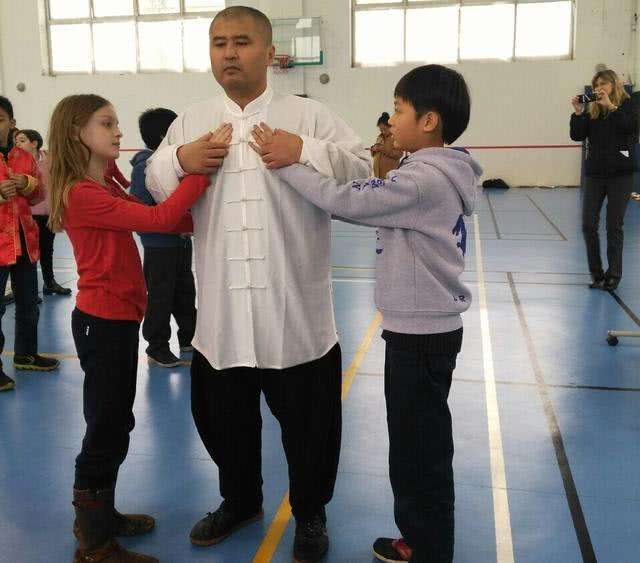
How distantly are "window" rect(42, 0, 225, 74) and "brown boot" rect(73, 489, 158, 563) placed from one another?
16907 millimetres

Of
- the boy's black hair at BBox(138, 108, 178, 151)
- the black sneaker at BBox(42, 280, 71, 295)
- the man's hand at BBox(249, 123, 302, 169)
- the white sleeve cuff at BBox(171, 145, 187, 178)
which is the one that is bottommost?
the black sneaker at BBox(42, 280, 71, 295)

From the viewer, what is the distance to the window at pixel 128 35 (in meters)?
18.3

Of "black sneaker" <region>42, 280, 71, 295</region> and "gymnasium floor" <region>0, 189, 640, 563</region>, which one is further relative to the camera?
"black sneaker" <region>42, 280, 71, 295</region>

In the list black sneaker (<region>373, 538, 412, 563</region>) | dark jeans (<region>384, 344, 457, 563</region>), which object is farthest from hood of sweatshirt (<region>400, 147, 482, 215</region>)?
black sneaker (<region>373, 538, 412, 563</region>)

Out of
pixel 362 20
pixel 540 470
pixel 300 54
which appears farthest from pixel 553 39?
pixel 540 470

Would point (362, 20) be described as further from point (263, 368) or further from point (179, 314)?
point (263, 368)

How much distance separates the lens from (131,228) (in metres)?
2.55

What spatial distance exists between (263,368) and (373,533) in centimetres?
86

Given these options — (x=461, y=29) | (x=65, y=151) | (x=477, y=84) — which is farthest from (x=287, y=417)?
(x=461, y=29)

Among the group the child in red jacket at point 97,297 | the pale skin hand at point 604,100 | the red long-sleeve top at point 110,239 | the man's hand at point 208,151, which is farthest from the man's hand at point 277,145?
the pale skin hand at point 604,100

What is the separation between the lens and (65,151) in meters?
2.60

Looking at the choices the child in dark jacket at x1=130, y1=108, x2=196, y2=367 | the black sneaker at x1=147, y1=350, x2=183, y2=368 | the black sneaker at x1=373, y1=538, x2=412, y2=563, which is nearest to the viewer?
the black sneaker at x1=373, y1=538, x2=412, y2=563

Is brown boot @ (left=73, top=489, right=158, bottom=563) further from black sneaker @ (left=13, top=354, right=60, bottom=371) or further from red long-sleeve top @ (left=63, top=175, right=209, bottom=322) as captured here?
black sneaker @ (left=13, top=354, right=60, bottom=371)

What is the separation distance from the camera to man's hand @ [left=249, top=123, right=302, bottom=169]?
2.27 meters
